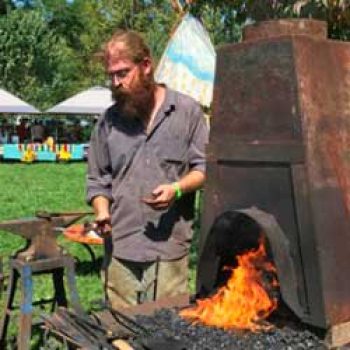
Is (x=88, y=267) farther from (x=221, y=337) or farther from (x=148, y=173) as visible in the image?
(x=221, y=337)

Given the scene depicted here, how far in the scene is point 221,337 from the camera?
134 inches

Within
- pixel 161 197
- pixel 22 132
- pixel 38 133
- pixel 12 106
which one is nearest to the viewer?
pixel 161 197

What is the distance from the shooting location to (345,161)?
134 inches

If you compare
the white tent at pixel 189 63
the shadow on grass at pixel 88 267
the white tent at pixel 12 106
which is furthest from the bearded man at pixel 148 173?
the white tent at pixel 12 106

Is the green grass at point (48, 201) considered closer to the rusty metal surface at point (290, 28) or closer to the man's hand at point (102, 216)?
the man's hand at point (102, 216)

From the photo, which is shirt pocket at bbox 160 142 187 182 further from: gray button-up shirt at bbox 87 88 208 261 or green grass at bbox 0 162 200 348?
green grass at bbox 0 162 200 348

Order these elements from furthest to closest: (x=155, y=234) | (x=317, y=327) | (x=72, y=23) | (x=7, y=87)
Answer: (x=72, y=23), (x=7, y=87), (x=155, y=234), (x=317, y=327)

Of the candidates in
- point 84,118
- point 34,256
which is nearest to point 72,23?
point 84,118

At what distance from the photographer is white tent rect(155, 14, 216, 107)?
8648 mm

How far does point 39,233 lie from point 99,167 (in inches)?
24.2

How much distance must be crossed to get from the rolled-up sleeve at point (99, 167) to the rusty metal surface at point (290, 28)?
0.94m

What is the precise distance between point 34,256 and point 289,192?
5.45ft

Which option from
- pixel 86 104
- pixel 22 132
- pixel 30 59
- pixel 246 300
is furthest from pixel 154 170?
pixel 30 59

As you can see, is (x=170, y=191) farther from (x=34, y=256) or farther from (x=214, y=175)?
(x=34, y=256)
